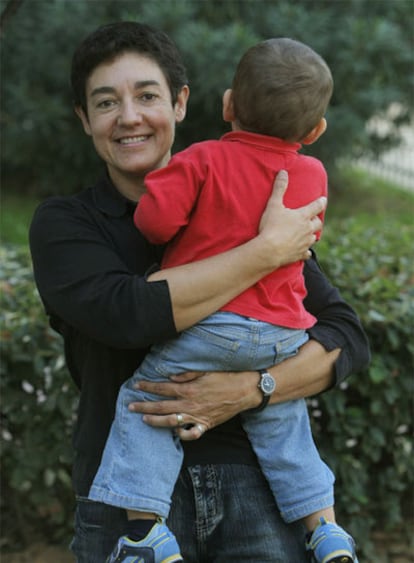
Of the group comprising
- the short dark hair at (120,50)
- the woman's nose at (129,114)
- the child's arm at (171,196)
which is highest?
the short dark hair at (120,50)

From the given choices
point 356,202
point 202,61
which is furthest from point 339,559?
point 356,202

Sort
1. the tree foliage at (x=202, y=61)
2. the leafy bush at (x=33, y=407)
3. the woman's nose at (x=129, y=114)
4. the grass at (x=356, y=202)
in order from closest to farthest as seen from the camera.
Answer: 1. the woman's nose at (x=129, y=114)
2. the leafy bush at (x=33, y=407)
3. the tree foliage at (x=202, y=61)
4. the grass at (x=356, y=202)

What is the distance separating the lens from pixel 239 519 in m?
2.18

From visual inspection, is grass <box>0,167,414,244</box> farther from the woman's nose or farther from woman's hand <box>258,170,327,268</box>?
woman's hand <box>258,170,327,268</box>

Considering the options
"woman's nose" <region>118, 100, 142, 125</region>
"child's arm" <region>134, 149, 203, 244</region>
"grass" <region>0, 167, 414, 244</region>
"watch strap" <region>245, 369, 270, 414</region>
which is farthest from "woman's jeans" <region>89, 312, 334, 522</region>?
"grass" <region>0, 167, 414, 244</region>

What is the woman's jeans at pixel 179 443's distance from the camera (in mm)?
2074

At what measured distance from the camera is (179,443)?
2.16 meters

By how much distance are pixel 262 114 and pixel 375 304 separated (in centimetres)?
164

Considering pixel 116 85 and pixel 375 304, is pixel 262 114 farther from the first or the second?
pixel 375 304

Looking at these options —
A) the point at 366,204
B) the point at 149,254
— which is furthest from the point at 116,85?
the point at 366,204

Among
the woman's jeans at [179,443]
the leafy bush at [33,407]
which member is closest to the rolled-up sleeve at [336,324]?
the woman's jeans at [179,443]

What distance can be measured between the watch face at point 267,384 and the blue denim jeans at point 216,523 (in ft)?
0.67

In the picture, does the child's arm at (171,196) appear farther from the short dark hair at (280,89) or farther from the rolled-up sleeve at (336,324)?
the rolled-up sleeve at (336,324)

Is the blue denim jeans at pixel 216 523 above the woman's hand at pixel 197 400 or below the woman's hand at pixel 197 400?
below
